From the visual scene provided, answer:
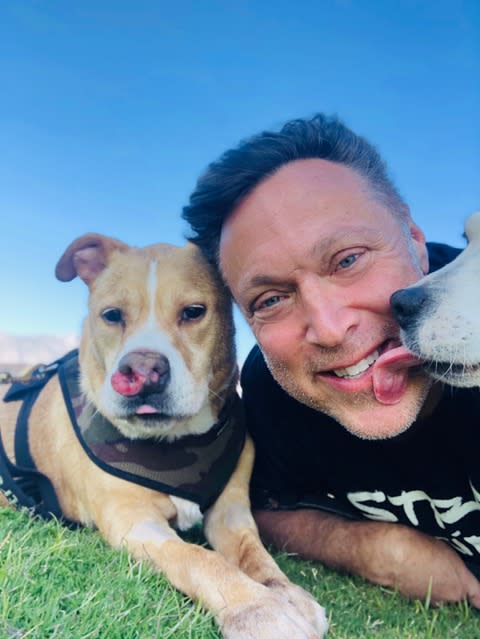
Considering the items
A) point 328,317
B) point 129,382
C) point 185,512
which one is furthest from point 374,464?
point 129,382

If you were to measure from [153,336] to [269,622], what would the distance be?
1.47 m

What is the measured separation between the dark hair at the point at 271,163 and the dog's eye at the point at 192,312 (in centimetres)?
29

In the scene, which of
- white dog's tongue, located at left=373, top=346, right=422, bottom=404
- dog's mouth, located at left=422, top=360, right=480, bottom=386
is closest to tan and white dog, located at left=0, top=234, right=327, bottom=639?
white dog's tongue, located at left=373, top=346, right=422, bottom=404

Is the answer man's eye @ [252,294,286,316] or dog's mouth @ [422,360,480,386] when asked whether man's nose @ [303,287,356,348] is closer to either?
man's eye @ [252,294,286,316]

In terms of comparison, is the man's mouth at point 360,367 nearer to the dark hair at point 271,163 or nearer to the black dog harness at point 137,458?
the dark hair at point 271,163

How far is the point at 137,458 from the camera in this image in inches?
125

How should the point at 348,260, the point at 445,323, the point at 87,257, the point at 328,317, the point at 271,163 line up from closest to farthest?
the point at 445,323 → the point at 328,317 → the point at 348,260 → the point at 271,163 → the point at 87,257

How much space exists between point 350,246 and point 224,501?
150cm

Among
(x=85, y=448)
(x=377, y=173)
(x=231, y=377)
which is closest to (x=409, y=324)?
(x=377, y=173)

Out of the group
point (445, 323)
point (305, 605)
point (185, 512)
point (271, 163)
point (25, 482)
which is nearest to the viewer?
point (305, 605)

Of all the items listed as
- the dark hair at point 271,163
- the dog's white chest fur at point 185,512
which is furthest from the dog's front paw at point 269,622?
the dark hair at point 271,163

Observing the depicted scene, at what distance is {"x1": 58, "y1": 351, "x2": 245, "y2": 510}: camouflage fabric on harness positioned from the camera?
3137 mm

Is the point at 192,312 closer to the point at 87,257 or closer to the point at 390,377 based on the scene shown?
the point at 87,257

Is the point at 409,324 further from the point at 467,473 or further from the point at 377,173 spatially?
the point at 377,173
